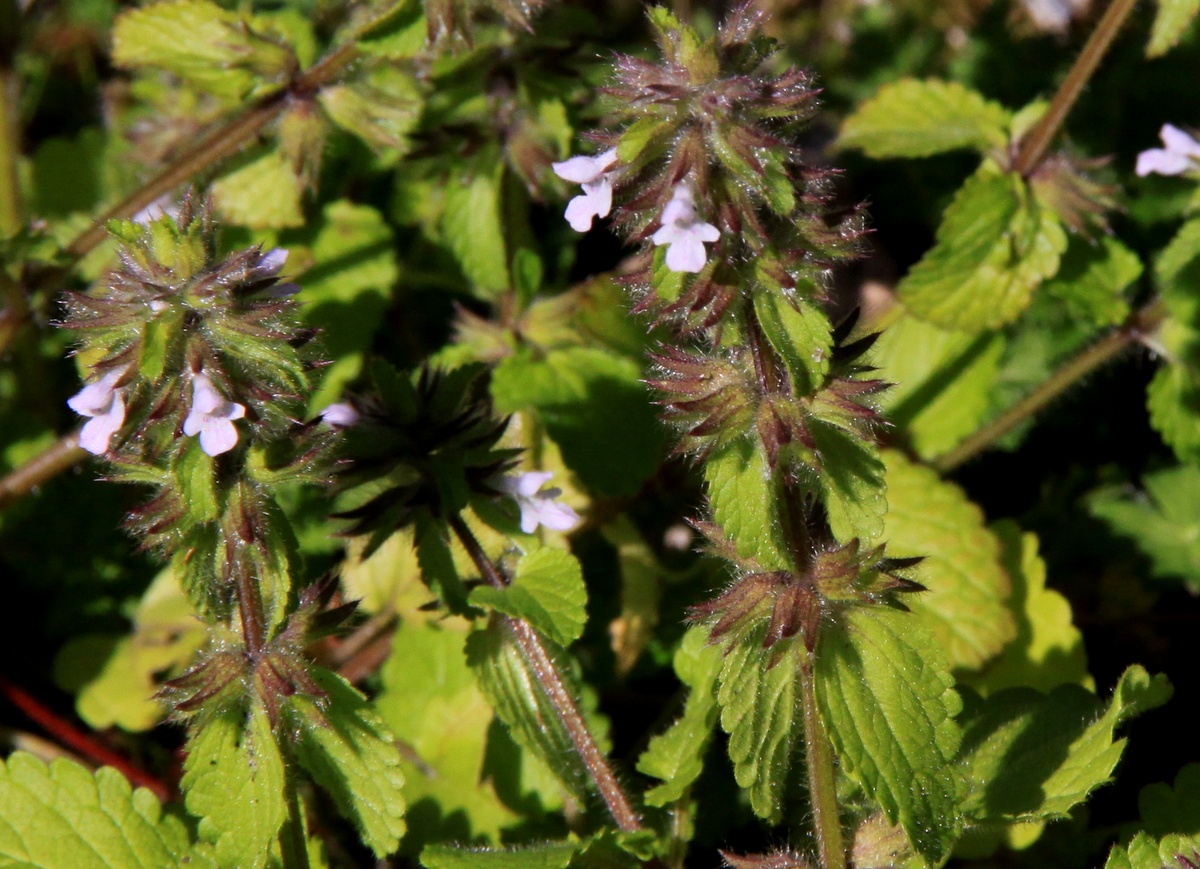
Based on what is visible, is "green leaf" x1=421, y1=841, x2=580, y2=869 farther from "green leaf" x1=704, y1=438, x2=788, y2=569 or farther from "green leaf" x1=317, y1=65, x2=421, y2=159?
"green leaf" x1=317, y1=65, x2=421, y2=159

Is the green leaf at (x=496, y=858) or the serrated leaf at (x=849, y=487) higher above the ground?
the serrated leaf at (x=849, y=487)

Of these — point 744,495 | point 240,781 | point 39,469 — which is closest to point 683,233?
point 744,495

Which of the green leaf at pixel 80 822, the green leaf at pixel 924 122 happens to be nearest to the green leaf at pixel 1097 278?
the green leaf at pixel 924 122

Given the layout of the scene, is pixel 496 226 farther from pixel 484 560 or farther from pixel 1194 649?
pixel 1194 649

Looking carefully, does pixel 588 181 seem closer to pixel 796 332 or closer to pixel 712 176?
pixel 712 176

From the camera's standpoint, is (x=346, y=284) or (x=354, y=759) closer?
(x=354, y=759)

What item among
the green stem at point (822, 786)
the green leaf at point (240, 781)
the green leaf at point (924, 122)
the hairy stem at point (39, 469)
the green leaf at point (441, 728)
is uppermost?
the green leaf at point (924, 122)

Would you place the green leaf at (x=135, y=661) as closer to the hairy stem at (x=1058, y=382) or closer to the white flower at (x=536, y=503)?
the white flower at (x=536, y=503)

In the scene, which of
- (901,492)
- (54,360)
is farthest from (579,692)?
(54,360)
